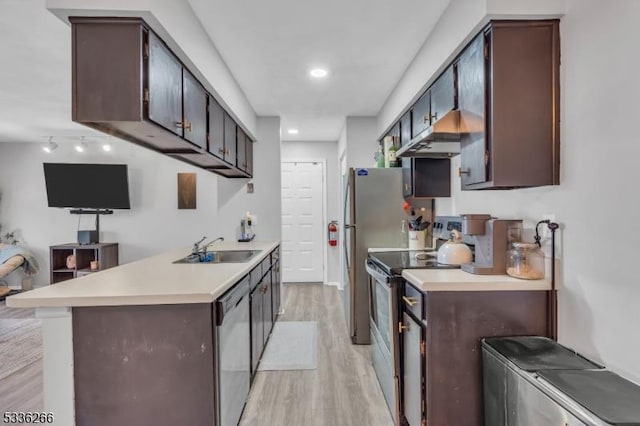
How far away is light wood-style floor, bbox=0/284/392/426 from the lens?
2086 mm

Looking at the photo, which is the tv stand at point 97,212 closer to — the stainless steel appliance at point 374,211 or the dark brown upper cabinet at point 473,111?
the stainless steel appliance at point 374,211

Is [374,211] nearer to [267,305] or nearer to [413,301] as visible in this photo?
[267,305]

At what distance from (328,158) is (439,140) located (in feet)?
12.4

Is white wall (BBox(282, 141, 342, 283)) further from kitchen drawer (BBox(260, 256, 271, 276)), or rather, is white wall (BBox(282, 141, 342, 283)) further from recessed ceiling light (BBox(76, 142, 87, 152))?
recessed ceiling light (BBox(76, 142, 87, 152))

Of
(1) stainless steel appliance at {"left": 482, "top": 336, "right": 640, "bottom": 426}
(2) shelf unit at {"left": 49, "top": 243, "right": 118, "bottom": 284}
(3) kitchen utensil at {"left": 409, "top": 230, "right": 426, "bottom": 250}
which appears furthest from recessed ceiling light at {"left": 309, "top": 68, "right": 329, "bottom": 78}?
(2) shelf unit at {"left": 49, "top": 243, "right": 118, "bottom": 284}

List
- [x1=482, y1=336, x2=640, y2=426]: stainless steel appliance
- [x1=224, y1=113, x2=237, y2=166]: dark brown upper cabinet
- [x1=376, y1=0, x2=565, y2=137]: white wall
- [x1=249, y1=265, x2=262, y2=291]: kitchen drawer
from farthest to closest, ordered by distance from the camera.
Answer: [x1=224, y1=113, x2=237, y2=166]: dark brown upper cabinet < [x1=249, y1=265, x2=262, y2=291]: kitchen drawer < [x1=376, y1=0, x2=565, y2=137]: white wall < [x1=482, y1=336, x2=640, y2=426]: stainless steel appliance

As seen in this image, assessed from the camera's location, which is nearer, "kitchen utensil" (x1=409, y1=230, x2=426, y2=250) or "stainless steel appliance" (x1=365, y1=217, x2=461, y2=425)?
"stainless steel appliance" (x1=365, y1=217, x2=461, y2=425)

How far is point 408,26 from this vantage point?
2.14 metres

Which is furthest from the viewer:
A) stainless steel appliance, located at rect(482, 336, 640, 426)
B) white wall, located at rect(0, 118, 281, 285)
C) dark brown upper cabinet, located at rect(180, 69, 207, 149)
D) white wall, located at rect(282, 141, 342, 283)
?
white wall, located at rect(282, 141, 342, 283)

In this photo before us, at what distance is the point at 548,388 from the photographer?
108 centimetres

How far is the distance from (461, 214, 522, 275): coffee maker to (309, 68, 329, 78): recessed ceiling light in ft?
5.95

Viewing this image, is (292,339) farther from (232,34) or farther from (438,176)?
(232,34)

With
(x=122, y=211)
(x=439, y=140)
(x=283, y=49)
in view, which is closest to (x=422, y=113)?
(x=439, y=140)

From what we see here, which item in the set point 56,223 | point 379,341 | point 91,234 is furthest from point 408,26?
point 56,223
